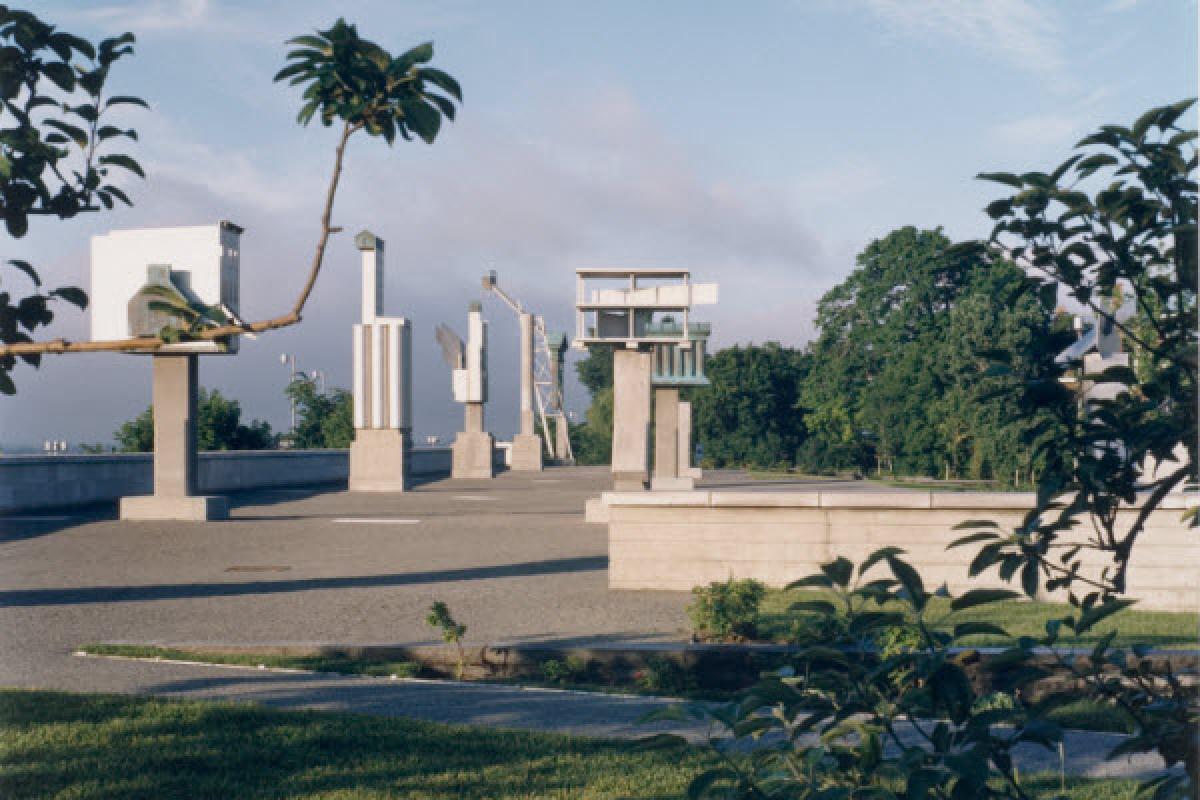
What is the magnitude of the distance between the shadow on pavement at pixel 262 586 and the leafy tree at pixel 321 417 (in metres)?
33.9

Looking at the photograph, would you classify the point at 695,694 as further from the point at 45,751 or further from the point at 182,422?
the point at 182,422

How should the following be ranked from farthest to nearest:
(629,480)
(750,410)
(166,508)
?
(750,410)
(629,480)
(166,508)

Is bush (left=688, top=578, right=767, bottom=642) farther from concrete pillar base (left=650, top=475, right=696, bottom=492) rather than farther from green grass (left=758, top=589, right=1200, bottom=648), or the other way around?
concrete pillar base (left=650, top=475, right=696, bottom=492)

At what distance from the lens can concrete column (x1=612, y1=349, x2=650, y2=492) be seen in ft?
71.6

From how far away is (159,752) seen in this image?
581 cm

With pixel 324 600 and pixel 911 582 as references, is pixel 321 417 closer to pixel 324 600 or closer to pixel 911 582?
pixel 324 600

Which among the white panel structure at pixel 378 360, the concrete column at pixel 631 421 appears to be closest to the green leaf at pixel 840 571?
the concrete column at pixel 631 421

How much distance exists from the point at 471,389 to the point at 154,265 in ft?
80.4

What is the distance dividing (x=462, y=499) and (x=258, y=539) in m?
11.7

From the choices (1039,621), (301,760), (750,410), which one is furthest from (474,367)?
(301,760)

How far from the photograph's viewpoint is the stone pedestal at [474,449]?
44.7 m

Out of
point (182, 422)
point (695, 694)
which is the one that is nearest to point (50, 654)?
point (695, 694)

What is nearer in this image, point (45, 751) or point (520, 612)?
point (45, 751)

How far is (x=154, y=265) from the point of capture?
66.2 feet
